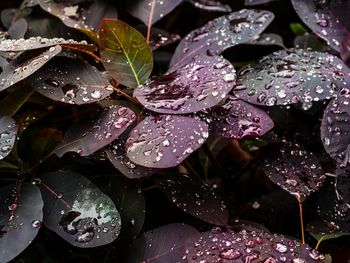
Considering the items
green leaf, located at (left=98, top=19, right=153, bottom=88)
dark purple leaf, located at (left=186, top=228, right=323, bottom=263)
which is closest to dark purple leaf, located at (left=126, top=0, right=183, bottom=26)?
green leaf, located at (left=98, top=19, right=153, bottom=88)

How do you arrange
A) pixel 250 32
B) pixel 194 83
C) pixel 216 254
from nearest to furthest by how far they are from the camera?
pixel 216 254 → pixel 194 83 → pixel 250 32

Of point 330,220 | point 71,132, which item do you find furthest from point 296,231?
point 71,132

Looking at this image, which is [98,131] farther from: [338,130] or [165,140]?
[338,130]

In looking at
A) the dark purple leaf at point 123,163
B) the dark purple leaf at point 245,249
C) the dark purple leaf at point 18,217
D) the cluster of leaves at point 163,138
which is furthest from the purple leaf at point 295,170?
the dark purple leaf at point 18,217

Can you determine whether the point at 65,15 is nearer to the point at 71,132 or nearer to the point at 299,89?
the point at 71,132

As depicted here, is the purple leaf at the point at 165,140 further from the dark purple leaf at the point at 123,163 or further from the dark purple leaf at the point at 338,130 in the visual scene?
the dark purple leaf at the point at 338,130

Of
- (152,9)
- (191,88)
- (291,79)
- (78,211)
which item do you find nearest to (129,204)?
(78,211)
